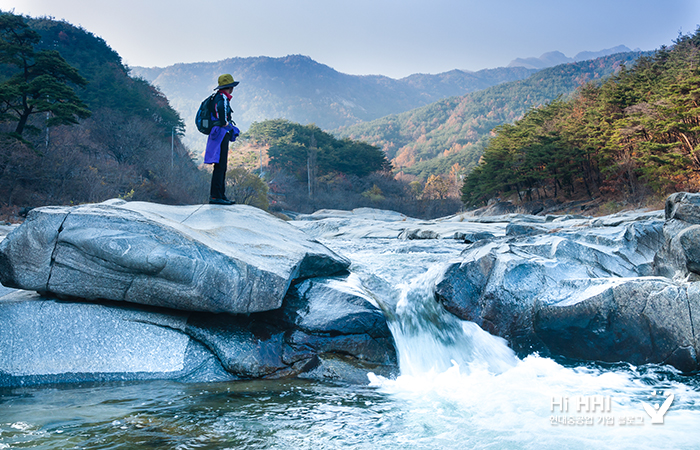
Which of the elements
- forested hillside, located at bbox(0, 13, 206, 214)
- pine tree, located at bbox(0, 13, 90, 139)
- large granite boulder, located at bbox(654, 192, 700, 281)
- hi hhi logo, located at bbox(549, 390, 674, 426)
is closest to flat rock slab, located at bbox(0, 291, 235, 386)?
hi hhi logo, located at bbox(549, 390, 674, 426)

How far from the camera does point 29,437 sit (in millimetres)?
2471

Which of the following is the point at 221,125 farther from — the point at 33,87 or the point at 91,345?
the point at 33,87

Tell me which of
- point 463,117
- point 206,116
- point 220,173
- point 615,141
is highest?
point 463,117

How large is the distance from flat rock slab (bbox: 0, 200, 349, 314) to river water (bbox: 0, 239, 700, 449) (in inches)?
32.0

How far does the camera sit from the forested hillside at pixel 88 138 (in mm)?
15047

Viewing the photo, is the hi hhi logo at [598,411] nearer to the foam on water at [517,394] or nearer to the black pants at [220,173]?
the foam on water at [517,394]

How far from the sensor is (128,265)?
150 inches

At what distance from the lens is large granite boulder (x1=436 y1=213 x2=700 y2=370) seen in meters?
4.04

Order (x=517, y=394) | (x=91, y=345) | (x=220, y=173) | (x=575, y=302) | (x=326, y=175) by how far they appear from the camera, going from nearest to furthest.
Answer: (x=517, y=394)
(x=91, y=345)
(x=575, y=302)
(x=220, y=173)
(x=326, y=175)

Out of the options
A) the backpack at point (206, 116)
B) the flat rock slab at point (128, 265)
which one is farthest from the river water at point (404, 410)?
the backpack at point (206, 116)

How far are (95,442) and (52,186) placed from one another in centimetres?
1733

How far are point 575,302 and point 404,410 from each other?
93.4 inches

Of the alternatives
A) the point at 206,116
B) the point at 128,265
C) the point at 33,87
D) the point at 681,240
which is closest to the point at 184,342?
the point at 128,265

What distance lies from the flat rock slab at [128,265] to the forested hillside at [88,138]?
13711 mm
